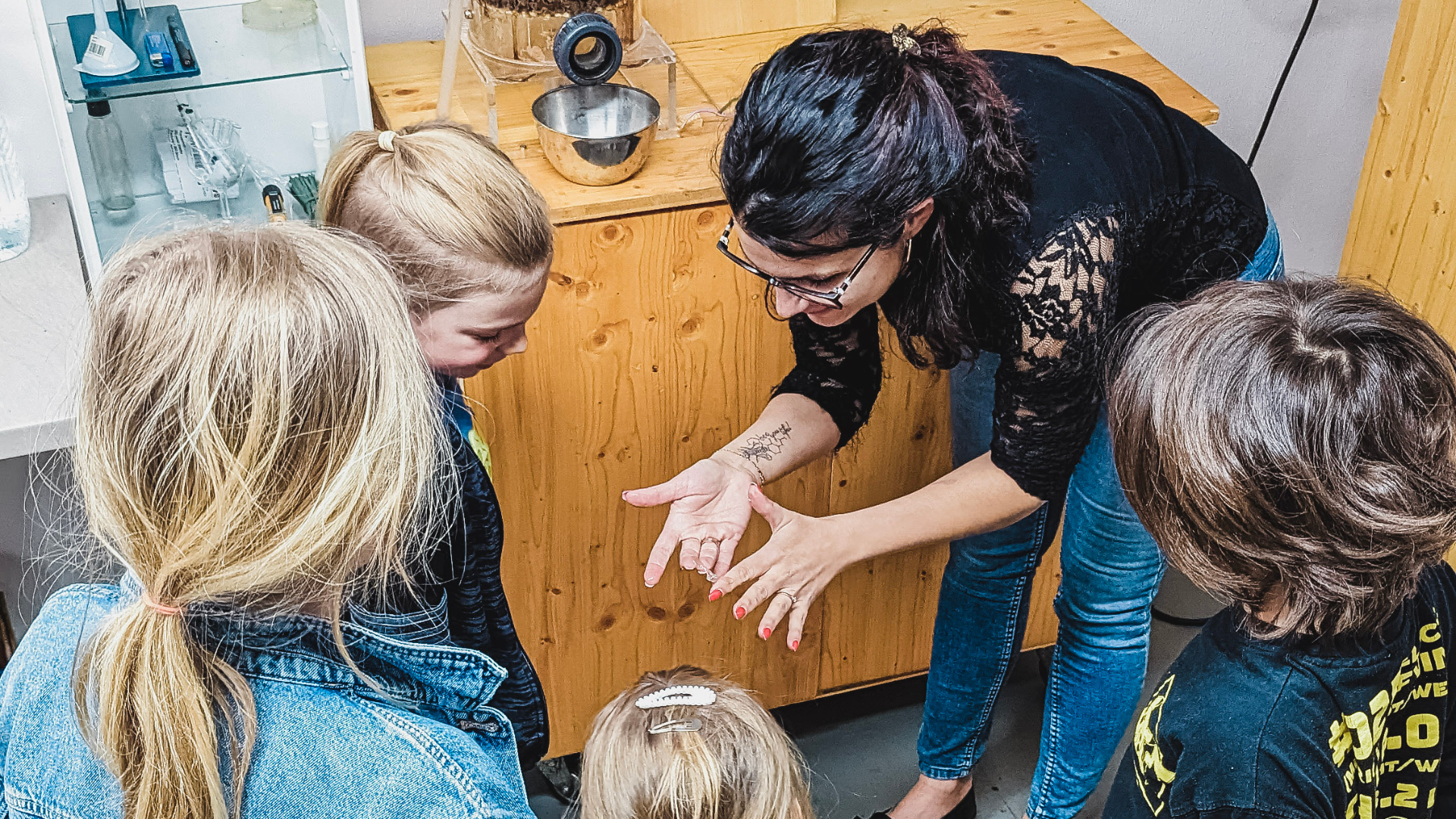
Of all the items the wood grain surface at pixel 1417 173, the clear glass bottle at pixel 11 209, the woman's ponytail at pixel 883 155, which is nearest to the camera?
the woman's ponytail at pixel 883 155

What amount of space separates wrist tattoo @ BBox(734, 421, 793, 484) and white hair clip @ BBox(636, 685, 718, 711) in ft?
0.90

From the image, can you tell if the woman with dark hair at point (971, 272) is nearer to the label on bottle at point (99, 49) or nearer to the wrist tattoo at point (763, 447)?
the wrist tattoo at point (763, 447)

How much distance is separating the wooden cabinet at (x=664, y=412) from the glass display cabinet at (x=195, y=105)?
0.10m

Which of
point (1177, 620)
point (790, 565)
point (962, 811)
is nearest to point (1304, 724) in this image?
point (790, 565)

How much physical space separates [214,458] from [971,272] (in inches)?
30.5

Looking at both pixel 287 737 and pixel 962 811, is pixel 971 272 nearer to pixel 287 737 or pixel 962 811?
pixel 287 737

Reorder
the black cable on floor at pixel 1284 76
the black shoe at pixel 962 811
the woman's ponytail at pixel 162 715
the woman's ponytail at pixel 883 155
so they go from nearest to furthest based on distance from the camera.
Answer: the woman's ponytail at pixel 162 715 → the woman's ponytail at pixel 883 155 → the black shoe at pixel 962 811 → the black cable on floor at pixel 1284 76

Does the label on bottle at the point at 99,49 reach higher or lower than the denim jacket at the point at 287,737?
higher

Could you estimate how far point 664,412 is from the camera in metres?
1.72

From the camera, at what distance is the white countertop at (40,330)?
1.43 meters

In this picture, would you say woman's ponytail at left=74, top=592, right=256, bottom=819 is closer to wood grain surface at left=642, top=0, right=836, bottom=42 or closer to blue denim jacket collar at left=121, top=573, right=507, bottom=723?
blue denim jacket collar at left=121, top=573, right=507, bottom=723

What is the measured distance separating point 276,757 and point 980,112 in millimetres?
875

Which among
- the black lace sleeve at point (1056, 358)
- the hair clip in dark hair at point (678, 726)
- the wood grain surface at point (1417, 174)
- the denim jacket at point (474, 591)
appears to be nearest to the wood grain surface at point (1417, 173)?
the wood grain surface at point (1417, 174)

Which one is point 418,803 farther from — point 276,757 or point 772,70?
point 772,70
